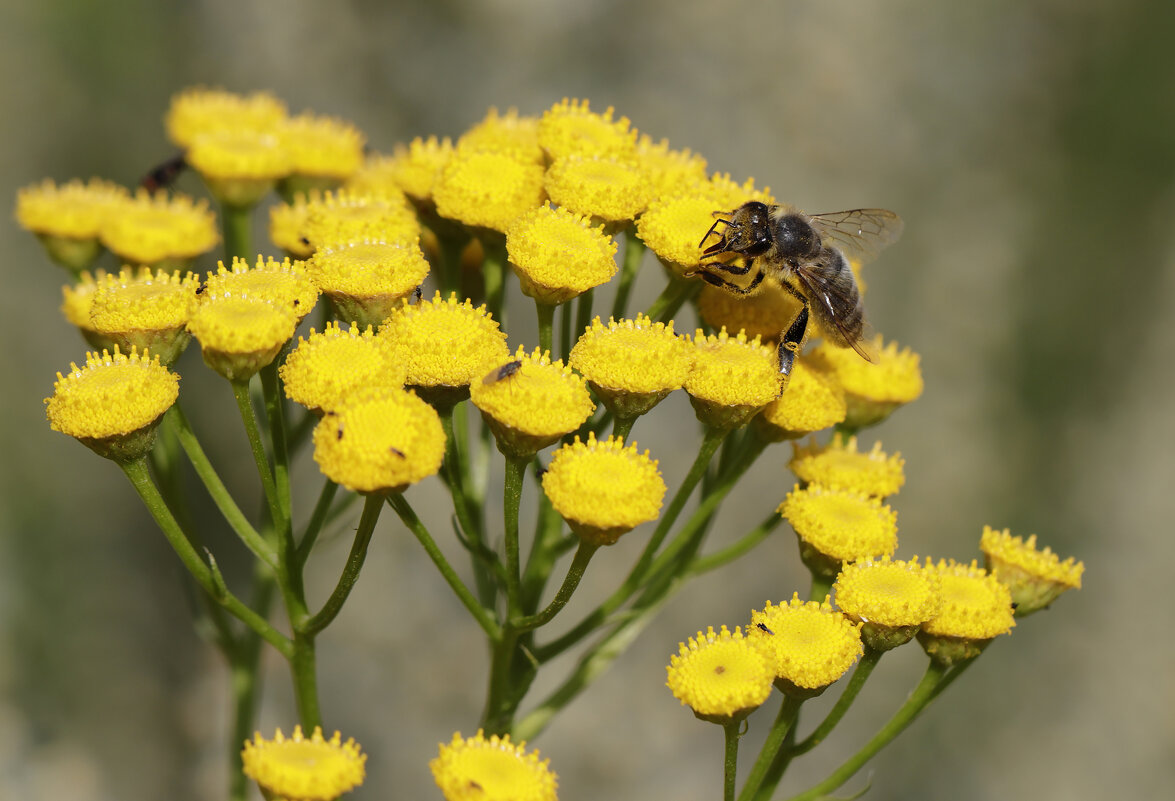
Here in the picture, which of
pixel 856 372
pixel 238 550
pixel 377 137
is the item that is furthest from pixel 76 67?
pixel 856 372

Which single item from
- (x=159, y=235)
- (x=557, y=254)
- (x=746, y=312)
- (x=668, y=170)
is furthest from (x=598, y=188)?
(x=159, y=235)

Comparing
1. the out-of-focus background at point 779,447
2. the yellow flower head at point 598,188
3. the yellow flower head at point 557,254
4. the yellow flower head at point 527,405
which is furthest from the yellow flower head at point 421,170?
the out-of-focus background at point 779,447

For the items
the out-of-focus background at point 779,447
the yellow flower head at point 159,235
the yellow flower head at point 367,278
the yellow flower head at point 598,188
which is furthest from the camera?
the out-of-focus background at point 779,447

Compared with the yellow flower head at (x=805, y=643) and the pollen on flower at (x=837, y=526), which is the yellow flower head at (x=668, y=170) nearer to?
the pollen on flower at (x=837, y=526)

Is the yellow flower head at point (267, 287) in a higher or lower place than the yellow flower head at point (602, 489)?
higher

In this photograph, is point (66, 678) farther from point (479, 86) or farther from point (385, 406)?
point (385, 406)

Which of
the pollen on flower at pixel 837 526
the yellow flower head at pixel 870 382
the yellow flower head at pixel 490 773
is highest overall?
the yellow flower head at pixel 870 382
